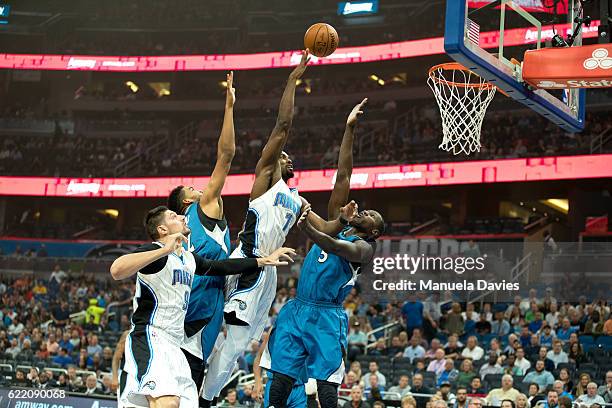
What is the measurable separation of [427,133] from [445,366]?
13.3m

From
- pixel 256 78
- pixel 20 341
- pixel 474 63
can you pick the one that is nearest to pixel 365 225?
pixel 474 63

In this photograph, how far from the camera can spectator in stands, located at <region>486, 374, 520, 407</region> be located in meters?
11.0

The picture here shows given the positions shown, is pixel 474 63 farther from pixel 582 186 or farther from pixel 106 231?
pixel 106 231

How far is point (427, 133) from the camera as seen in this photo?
2494 centimetres

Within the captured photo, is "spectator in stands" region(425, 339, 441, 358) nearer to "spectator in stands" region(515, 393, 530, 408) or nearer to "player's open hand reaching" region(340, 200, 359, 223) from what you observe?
"spectator in stands" region(515, 393, 530, 408)

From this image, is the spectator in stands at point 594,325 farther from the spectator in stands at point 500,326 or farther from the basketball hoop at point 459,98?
the basketball hoop at point 459,98

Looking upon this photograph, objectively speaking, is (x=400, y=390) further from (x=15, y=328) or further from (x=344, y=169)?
(x=15, y=328)

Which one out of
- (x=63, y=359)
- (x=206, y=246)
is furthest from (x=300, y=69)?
(x=63, y=359)

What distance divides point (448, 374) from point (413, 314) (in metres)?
2.54

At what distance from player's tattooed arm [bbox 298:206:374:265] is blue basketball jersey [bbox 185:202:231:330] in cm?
60

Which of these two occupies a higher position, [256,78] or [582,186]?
[256,78]

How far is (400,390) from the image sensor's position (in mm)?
11922

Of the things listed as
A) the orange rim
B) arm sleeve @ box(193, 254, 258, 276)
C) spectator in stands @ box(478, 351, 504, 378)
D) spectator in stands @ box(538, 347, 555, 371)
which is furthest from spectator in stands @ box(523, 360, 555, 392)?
arm sleeve @ box(193, 254, 258, 276)

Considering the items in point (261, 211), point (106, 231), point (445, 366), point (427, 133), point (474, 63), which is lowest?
point (445, 366)
